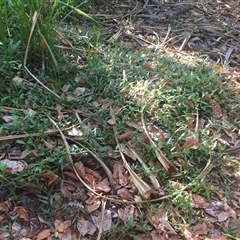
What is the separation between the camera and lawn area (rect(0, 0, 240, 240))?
61.3 inches

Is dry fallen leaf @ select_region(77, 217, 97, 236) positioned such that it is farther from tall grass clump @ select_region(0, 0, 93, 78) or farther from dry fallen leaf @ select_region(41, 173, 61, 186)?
tall grass clump @ select_region(0, 0, 93, 78)

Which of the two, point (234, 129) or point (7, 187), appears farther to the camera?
point (234, 129)

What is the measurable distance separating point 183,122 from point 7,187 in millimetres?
920

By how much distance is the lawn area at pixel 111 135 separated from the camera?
156 centimetres

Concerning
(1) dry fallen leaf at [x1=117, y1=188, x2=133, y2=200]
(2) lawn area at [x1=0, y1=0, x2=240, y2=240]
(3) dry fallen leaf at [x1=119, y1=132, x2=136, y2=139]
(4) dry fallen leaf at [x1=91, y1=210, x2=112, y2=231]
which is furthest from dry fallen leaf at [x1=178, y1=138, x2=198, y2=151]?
(4) dry fallen leaf at [x1=91, y1=210, x2=112, y2=231]

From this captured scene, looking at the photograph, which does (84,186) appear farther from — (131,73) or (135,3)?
(135,3)

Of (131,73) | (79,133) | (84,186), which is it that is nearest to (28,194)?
(84,186)

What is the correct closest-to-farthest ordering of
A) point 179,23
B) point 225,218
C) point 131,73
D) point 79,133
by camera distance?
point 225,218
point 79,133
point 131,73
point 179,23

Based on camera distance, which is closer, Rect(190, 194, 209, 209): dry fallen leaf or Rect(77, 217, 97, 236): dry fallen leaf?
Rect(77, 217, 97, 236): dry fallen leaf

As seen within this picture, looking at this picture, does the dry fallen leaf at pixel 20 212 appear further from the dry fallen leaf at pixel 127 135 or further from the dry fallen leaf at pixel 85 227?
the dry fallen leaf at pixel 127 135

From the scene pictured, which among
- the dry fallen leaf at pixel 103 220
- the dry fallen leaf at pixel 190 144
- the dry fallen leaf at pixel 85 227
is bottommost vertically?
the dry fallen leaf at pixel 85 227

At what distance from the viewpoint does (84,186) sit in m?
1.65

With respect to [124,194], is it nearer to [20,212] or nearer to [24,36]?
[20,212]

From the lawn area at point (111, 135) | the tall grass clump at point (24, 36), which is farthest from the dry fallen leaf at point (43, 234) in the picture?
the tall grass clump at point (24, 36)
